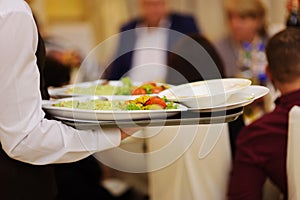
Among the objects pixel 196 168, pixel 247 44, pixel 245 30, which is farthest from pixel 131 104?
pixel 245 30

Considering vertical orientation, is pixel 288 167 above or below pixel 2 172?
below

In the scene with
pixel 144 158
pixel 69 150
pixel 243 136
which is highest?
pixel 69 150

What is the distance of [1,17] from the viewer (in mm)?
1262

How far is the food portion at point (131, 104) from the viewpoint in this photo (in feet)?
4.60

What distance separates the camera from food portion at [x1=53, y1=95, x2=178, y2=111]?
4.60 feet

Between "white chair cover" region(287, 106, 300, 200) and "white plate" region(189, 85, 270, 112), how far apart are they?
211 mm

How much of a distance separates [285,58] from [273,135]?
0.25 m

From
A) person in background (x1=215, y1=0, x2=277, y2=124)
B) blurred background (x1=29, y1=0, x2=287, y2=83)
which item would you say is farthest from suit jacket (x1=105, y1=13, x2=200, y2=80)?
blurred background (x1=29, y1=0, x2=287, y2=83)

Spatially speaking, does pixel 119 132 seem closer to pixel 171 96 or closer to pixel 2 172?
pixel 171 96

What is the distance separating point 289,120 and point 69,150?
0.69 metres

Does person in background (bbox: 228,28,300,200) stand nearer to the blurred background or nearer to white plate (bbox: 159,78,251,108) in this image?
white plate (bbox: 159,78,251,108)

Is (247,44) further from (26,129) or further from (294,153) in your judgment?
(26,129)

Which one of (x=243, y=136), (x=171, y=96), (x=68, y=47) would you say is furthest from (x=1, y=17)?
(x=68, y=47)

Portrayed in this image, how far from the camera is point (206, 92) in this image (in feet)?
5.06
